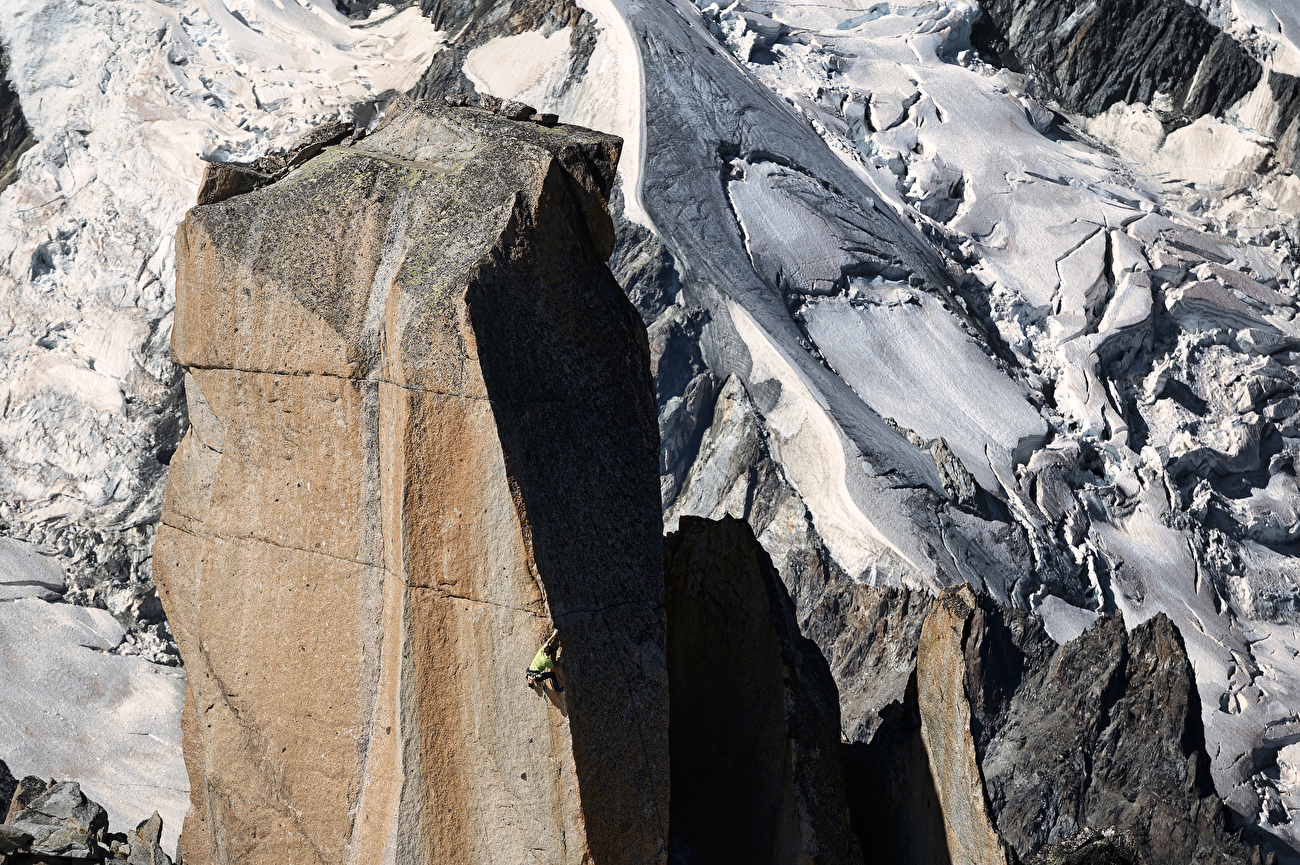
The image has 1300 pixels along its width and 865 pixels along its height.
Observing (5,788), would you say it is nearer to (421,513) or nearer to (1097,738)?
(421,513)

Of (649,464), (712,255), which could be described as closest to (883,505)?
(712,255)

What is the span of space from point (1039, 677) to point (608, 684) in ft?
34.3

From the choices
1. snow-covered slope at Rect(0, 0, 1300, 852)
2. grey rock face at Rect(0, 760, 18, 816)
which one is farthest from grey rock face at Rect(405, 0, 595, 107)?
grey rock face at Rect(0, 760, 18, 816)

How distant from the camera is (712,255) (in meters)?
17.1

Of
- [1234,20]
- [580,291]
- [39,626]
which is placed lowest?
[39,626]

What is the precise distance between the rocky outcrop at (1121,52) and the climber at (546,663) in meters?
21.9

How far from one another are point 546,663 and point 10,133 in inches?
787

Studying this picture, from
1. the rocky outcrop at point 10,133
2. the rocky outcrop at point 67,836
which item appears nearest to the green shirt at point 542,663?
the rocky outcrop at point 67,836

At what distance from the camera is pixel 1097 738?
13266 millimetres

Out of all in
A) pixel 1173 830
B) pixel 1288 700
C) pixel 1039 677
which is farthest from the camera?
pixel 1288 700

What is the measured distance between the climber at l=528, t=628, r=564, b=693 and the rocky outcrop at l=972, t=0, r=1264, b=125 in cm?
2187

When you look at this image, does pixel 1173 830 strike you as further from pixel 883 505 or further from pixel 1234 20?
pixel 1234 20

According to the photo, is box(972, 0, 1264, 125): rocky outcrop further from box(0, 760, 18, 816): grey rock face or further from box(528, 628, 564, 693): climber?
box(528, 628, 564, 693): climber

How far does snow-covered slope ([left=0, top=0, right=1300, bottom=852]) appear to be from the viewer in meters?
15.4
